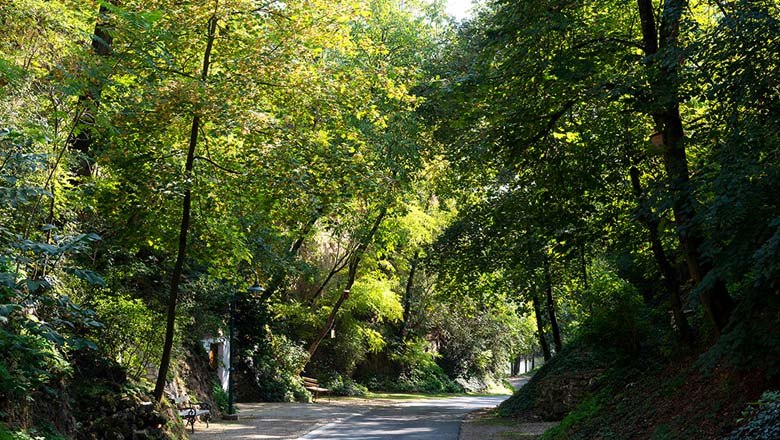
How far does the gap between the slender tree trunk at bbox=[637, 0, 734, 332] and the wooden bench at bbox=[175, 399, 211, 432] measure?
36.4ft

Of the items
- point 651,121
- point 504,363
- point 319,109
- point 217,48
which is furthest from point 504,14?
point 504,363

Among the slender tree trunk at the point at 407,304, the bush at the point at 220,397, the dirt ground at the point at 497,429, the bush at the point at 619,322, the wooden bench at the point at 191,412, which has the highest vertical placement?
the slender tree trunk at the point at 407,304

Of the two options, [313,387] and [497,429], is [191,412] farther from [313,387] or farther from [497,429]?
[313,387]

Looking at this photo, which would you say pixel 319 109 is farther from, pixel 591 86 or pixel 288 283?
pixel 288 283

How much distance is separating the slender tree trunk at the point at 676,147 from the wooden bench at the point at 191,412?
36.4ft

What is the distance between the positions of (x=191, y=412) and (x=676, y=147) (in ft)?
39.0

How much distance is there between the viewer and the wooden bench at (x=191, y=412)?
16109mm

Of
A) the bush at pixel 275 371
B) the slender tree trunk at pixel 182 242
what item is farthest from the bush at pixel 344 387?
the slender tree trunk at pixel 182 242

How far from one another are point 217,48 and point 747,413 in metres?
10.7

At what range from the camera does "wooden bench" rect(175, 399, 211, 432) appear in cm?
1611

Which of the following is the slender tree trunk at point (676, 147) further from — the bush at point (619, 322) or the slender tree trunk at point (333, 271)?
the slender tree trunk at point (333, 271)

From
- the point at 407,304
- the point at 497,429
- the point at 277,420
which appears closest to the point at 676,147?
the point at 497,429

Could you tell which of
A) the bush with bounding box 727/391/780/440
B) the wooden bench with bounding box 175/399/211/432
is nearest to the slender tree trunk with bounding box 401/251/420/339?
the wooden bench with bounding box 175/399/211/432

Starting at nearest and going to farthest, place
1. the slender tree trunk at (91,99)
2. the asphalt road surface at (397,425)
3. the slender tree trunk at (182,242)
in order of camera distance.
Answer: the slender tree trunk at (91,99), the slender tree trunk at (182,242), the asphalt road surface at (397,425)
